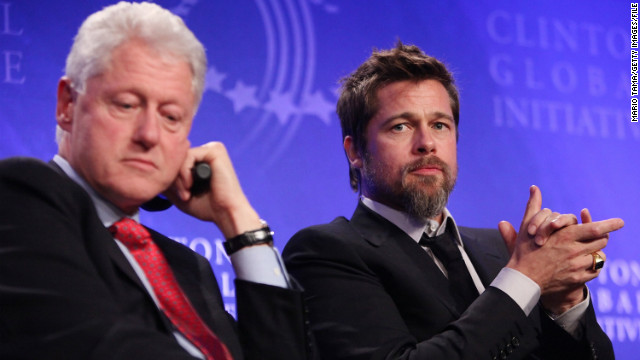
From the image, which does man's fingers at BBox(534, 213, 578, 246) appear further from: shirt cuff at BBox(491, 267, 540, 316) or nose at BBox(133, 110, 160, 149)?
nose at BBox(133, 110, 160, 149)

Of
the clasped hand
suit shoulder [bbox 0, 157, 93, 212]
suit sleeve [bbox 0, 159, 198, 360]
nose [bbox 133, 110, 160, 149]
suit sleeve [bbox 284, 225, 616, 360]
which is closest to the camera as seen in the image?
suit sleeve [bbox 0, 159, 198, 360]

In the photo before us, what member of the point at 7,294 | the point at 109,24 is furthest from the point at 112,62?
the point at 7,294

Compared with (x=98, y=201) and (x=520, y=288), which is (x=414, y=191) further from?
(x=98, y=201)

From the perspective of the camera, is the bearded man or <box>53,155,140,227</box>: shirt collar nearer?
<box>53,155,140,227</box>: shirt collar

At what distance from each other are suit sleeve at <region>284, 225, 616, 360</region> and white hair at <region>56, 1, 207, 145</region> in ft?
2.59

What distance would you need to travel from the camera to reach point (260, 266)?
1.98 meters

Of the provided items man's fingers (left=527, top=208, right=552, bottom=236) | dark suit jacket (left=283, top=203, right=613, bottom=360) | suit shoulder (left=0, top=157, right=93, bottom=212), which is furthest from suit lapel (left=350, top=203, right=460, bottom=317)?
suit shoulder (left=0, top=157, right=93, bottom=212)

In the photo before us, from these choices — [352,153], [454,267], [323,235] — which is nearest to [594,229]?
[454,267]

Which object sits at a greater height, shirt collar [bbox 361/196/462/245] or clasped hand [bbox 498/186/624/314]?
shirt collar [bbox 361/196/462/245]

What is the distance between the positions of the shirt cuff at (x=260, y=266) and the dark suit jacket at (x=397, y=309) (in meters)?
0.44

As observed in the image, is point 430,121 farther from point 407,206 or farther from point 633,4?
point 633,4

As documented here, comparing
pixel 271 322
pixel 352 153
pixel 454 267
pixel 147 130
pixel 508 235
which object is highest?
pixel 352 153

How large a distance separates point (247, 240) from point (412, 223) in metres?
0.87

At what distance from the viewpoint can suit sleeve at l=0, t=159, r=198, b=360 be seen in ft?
5.04
